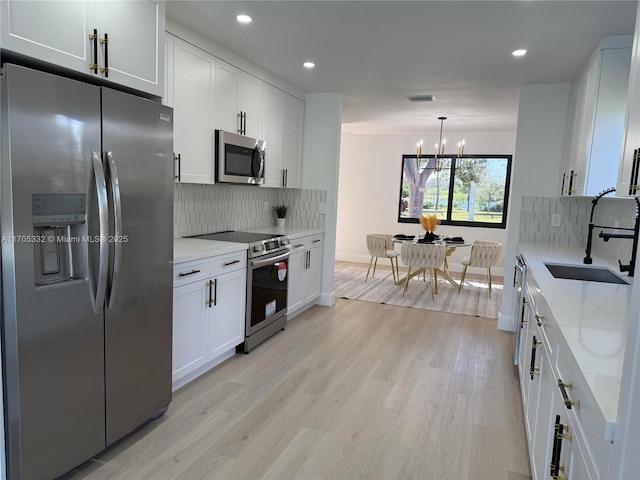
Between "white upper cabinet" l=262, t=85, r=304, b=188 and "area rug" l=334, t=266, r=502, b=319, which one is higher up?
"white upper cabinet" l=262, t=85, r=304, b=188

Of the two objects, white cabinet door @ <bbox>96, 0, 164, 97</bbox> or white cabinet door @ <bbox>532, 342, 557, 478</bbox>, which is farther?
white cabinet door @ <bbox>96, 0, 164, 97</bbox>

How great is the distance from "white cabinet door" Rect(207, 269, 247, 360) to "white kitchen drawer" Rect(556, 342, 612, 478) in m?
2.25

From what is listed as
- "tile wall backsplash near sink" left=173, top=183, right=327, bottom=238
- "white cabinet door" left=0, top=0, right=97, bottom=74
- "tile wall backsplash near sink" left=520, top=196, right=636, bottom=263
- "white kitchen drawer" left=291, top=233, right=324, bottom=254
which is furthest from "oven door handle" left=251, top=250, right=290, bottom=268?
"tile wall backsplash near sink" left=520, top=196, right=636, bottom=263

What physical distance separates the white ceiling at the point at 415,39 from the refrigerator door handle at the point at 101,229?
142 cm

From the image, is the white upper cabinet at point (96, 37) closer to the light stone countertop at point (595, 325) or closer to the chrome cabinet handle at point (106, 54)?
the chrome cabinet handle at point (106, 54)

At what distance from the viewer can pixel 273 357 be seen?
339 centimetres

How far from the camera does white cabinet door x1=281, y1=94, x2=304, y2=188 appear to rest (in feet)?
14.9

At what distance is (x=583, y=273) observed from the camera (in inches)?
111

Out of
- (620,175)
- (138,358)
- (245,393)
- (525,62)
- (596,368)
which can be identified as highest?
(525,62)

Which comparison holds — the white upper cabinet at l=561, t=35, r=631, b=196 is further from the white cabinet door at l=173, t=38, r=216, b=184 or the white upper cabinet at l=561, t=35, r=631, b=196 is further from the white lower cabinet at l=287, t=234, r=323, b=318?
the white cabinet door at l=173, t=38, r=216, b=184

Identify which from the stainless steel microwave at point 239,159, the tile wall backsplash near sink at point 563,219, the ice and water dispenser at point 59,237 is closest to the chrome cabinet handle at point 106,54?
the ice and water dispenser at point 59,237

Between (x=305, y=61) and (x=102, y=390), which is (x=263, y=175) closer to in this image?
(x=305, y=61)

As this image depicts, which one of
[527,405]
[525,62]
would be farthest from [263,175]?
[527,405]

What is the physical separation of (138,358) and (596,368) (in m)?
2.00
